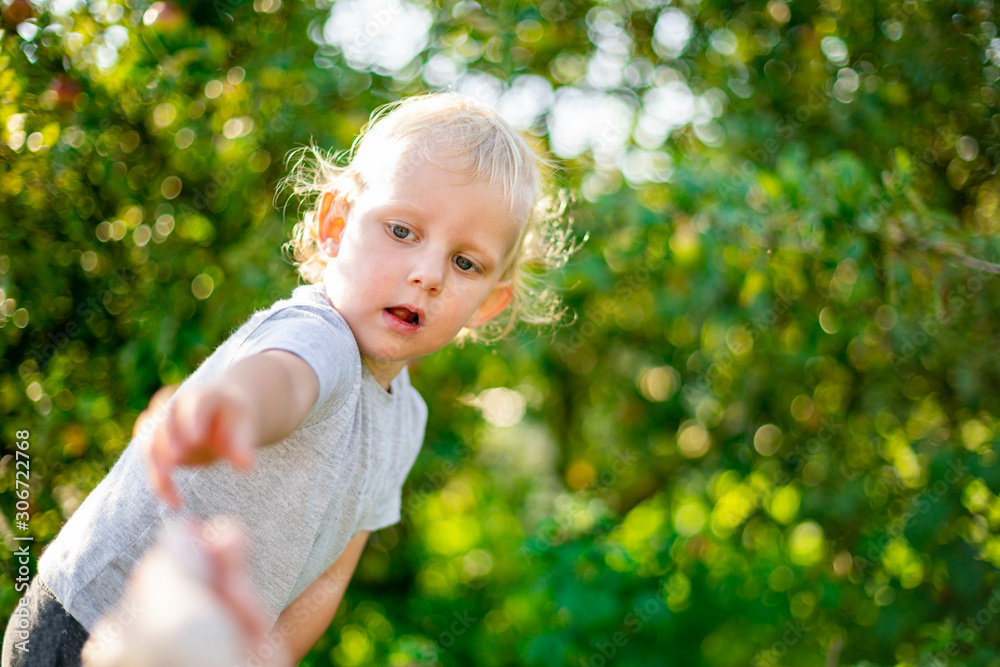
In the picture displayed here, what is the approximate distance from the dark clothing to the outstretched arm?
1.68ft

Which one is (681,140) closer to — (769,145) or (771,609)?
(769,145)

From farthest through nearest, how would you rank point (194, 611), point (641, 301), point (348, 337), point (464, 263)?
point (641, 301) < point (464, 263) < point (348, 337) < point (194, 611)

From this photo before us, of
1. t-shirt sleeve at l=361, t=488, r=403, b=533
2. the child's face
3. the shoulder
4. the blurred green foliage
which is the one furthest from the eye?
the blurred green foliage

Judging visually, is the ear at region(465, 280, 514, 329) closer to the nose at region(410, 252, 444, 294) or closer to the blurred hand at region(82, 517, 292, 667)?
the nose at region(410, 252, 444, 294)

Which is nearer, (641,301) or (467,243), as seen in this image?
(467,243)

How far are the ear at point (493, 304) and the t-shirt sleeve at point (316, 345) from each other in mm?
380

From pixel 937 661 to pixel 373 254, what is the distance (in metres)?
1.39

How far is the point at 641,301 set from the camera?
2.25 metres

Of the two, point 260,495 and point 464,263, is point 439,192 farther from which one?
point 260,495

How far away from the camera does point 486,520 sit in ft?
8.69

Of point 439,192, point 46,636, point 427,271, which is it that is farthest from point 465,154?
point 46,636

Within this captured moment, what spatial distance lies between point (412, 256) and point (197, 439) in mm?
477

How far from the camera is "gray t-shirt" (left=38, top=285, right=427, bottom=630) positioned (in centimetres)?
89

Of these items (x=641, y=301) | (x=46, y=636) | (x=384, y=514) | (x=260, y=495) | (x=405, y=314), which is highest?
(x=405, y=314)
